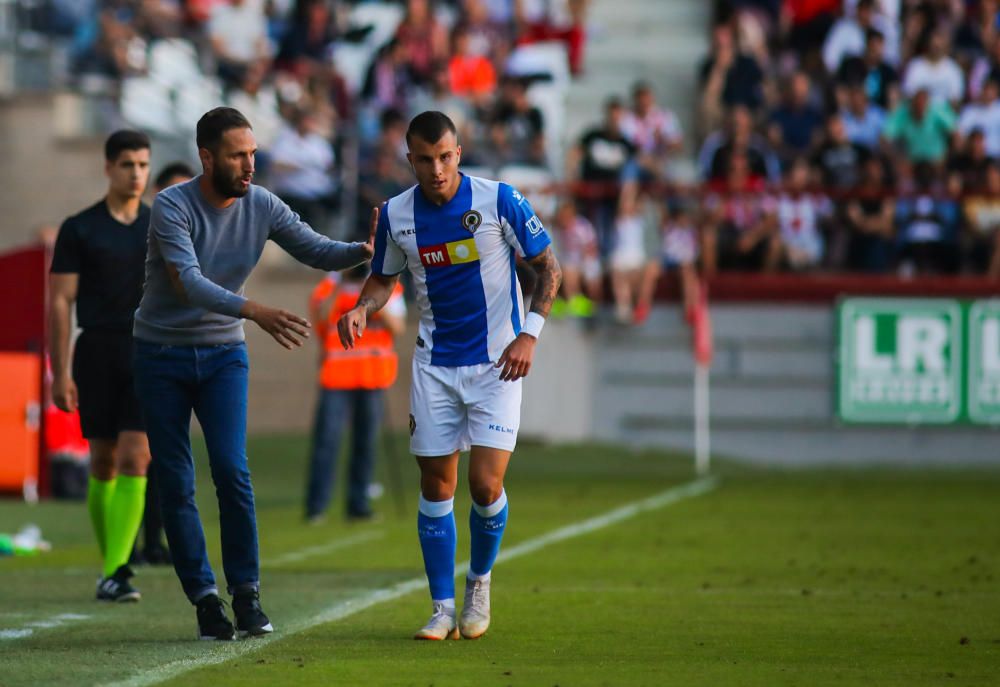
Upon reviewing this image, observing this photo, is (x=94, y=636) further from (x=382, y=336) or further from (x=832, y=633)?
(x=382, y=336)

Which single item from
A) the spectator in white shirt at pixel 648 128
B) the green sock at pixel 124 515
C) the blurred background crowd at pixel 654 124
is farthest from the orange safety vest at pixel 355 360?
the spectator in white shirt at pixel 648 128

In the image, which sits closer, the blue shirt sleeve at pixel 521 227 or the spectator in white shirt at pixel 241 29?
the blue shirt sleeve at pixel 521 227

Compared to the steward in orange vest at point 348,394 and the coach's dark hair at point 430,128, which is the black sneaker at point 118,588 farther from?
the steward in orange vest at point 348,394

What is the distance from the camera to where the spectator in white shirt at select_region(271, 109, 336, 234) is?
22.9m

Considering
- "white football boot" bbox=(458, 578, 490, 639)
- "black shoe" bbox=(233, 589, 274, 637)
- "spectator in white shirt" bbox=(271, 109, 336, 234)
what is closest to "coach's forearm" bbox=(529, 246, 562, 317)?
"white football boot" bbox=(458, 578, 490, 639)

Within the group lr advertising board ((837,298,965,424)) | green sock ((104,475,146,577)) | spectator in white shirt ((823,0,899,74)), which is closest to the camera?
green sock ((104,475,146,577))

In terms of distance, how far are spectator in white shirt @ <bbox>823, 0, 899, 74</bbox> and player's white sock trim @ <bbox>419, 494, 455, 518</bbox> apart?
55.3ft

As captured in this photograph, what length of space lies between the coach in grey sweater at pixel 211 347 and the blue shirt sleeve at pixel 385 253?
9 cm

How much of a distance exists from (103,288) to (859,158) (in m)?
14.1

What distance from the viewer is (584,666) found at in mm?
7348

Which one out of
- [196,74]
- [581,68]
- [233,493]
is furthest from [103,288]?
[581,68]

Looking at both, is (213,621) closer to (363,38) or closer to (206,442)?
(206,442)

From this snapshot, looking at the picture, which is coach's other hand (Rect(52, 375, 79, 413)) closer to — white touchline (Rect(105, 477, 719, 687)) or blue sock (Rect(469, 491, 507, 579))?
white touchline (Rect(105, 477, 719, 687))

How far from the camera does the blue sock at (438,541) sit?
329 inches
